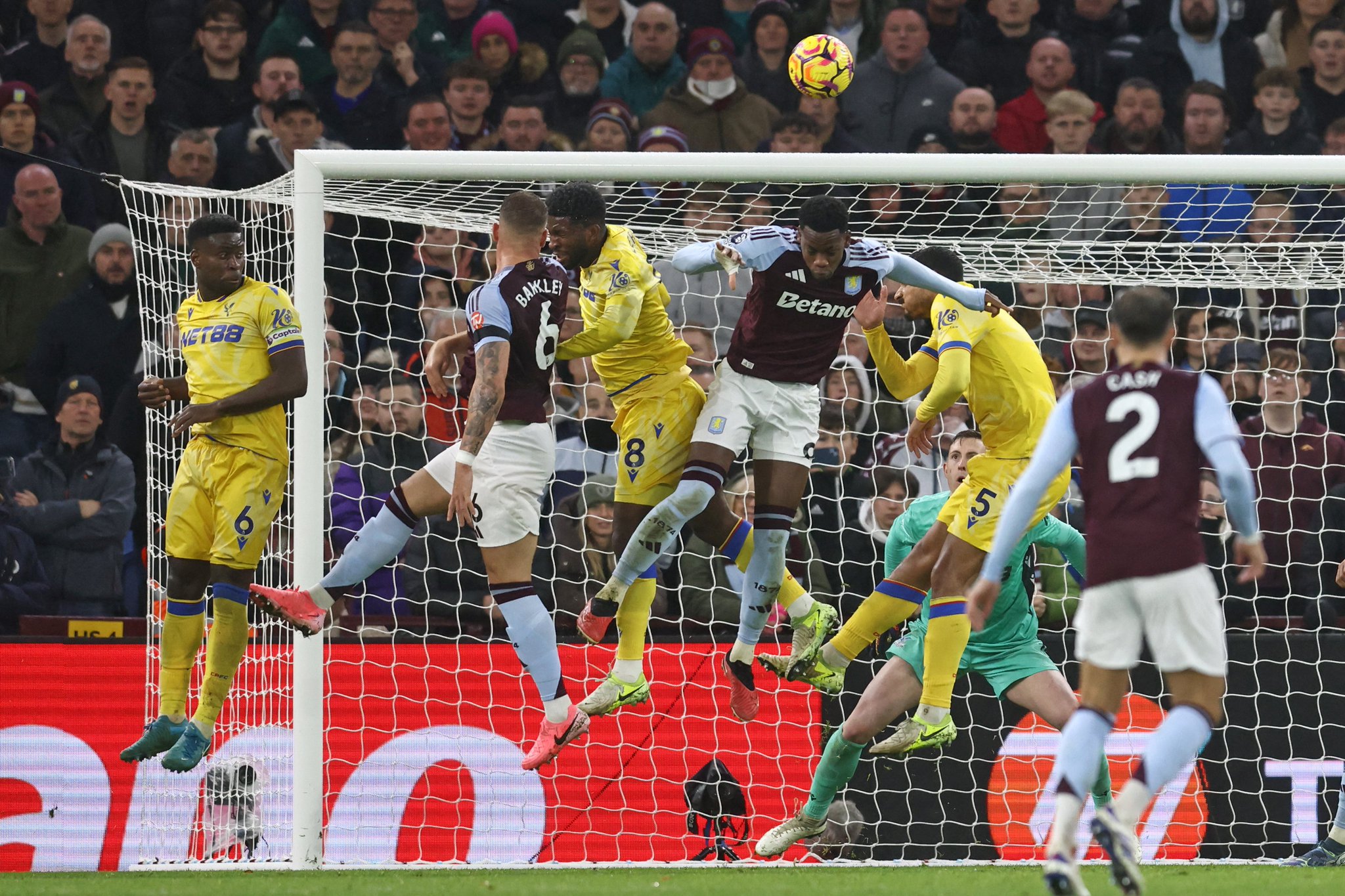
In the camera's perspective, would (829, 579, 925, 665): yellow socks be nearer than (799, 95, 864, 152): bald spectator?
Yes

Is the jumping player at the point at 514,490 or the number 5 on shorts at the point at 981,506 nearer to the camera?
the jumping player at the point at 514,490

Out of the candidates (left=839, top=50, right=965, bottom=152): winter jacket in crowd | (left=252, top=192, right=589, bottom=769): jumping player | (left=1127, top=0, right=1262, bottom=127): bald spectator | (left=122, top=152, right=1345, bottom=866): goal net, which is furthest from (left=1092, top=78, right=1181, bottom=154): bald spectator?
(left=252, top=192, right=589, bottom=769): jumping player

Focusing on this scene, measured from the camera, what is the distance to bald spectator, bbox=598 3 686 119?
488 inches

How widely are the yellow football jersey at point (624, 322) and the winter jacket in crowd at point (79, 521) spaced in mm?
3575

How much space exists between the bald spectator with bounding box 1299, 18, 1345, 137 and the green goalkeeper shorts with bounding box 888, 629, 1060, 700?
6.69 meters

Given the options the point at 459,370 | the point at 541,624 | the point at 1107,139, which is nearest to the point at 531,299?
the point at 459,370

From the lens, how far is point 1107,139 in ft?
40.2

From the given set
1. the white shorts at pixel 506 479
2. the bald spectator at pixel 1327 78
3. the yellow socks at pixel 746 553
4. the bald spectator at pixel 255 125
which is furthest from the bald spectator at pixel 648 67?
the white shorts at pixel 506 479

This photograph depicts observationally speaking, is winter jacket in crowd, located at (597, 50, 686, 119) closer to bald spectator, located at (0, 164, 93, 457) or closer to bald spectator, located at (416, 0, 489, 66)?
bald spectator, located at (416, 0, 489, 66)

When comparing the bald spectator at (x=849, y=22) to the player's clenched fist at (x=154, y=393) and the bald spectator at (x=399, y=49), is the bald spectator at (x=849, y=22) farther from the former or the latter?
the player's clenched fist at (x=154, y=393)

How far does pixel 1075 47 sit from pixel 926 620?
684cm

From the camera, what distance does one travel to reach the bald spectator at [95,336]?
10828 millimetres

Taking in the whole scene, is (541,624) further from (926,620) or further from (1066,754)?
(1066,754)

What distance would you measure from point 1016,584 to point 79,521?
18.9 feet
